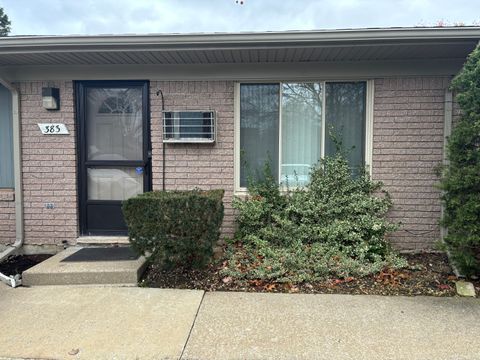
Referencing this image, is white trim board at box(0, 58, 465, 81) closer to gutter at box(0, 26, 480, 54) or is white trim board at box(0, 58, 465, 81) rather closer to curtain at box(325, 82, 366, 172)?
curtain at box(325, 82, 366, 172)

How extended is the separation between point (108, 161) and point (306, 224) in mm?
2941

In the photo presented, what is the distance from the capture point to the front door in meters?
5.12

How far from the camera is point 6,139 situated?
5199 millimetres

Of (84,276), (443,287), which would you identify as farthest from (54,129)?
(443,287)

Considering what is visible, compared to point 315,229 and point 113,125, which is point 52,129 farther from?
point 315,229

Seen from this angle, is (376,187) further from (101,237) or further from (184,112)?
(101,237)

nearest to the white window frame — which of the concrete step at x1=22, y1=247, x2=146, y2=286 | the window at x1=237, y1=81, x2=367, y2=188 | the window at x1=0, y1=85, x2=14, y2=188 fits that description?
the window at x1=237, y1=81, x2=367, y2=188

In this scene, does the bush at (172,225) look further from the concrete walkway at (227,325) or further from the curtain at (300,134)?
the curtain at (300,134)

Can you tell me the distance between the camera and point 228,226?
5047mm

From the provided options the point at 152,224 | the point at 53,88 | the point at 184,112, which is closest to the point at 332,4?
the point at 184,112

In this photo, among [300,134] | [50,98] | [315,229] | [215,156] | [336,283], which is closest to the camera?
[336,283]

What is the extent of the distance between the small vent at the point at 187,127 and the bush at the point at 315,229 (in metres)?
1.00

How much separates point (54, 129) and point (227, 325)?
3773 mm

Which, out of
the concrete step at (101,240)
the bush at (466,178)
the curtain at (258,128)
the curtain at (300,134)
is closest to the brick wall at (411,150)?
the curtain at (300,134)
